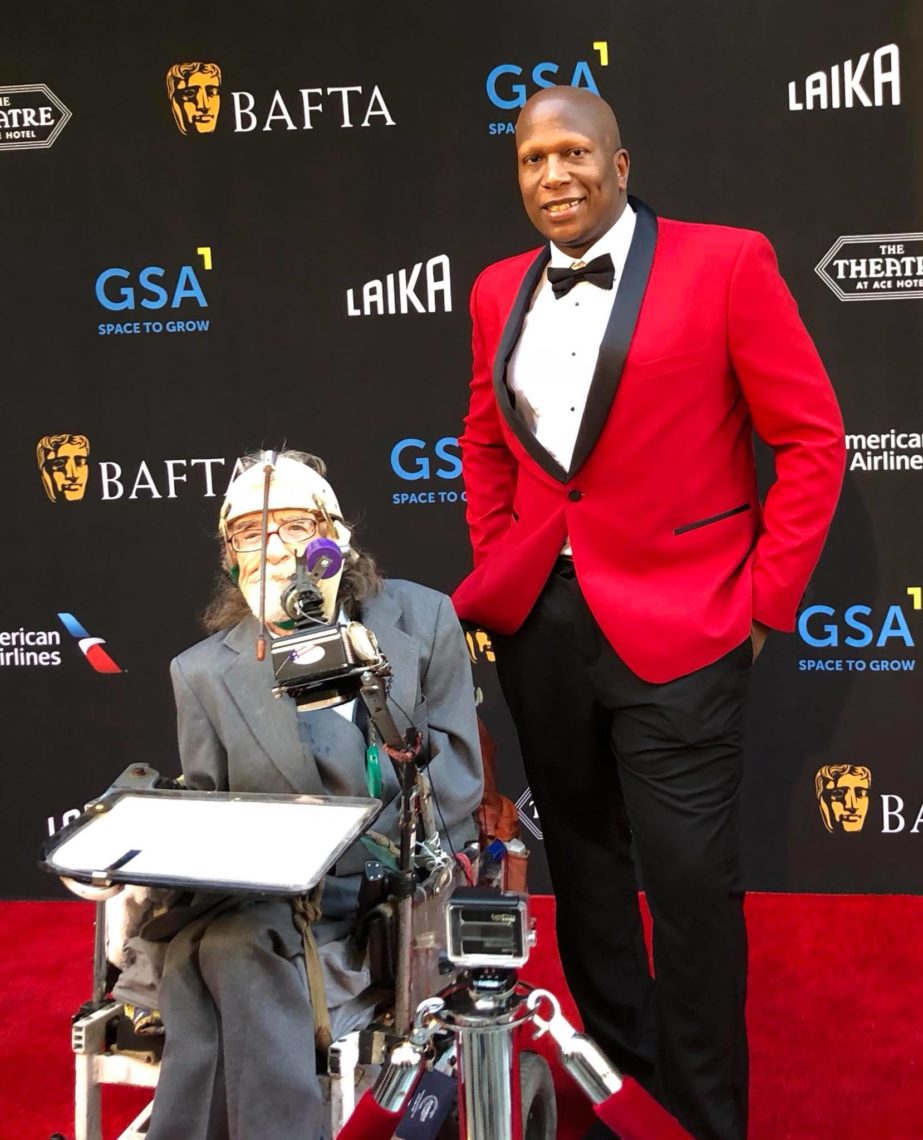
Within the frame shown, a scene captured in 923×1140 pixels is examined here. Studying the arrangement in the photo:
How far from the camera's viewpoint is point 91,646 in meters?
4.30

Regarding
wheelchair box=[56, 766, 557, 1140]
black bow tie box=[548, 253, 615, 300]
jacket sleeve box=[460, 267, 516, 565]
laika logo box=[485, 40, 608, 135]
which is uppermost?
laika logo box=[485, 40, 608, 135]

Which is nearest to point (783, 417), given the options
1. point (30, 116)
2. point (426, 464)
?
point (426, 464)

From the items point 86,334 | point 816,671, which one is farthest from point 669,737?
point 86,334

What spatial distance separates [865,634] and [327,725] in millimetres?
2005

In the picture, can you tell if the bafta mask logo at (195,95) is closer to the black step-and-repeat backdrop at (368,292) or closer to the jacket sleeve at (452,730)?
the black step-and-repeat backdrop at (368,292)

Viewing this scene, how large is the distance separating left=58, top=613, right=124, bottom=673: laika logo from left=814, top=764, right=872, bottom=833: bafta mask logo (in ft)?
7.25

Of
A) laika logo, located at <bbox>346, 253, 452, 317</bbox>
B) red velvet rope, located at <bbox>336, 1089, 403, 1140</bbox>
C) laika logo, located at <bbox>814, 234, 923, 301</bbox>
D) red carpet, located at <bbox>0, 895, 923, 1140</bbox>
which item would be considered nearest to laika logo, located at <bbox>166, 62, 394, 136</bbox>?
laika logo, located at <bbox>346, 253, 452, 317</bbox>

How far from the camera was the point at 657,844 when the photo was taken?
260 centimetres

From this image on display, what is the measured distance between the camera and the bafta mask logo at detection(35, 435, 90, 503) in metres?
4.23

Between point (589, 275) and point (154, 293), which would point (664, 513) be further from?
point (154, 293)

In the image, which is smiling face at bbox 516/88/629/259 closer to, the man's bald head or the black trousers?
the man's bald head

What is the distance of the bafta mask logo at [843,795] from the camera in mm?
4059

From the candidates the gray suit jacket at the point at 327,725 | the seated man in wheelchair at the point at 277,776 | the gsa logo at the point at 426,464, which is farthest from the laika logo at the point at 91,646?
the gray suit jacket at the point at 327,725

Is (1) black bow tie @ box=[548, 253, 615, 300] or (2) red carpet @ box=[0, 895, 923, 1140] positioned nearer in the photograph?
(1) black bow tie @ box=[548, 253, 615, 300]
